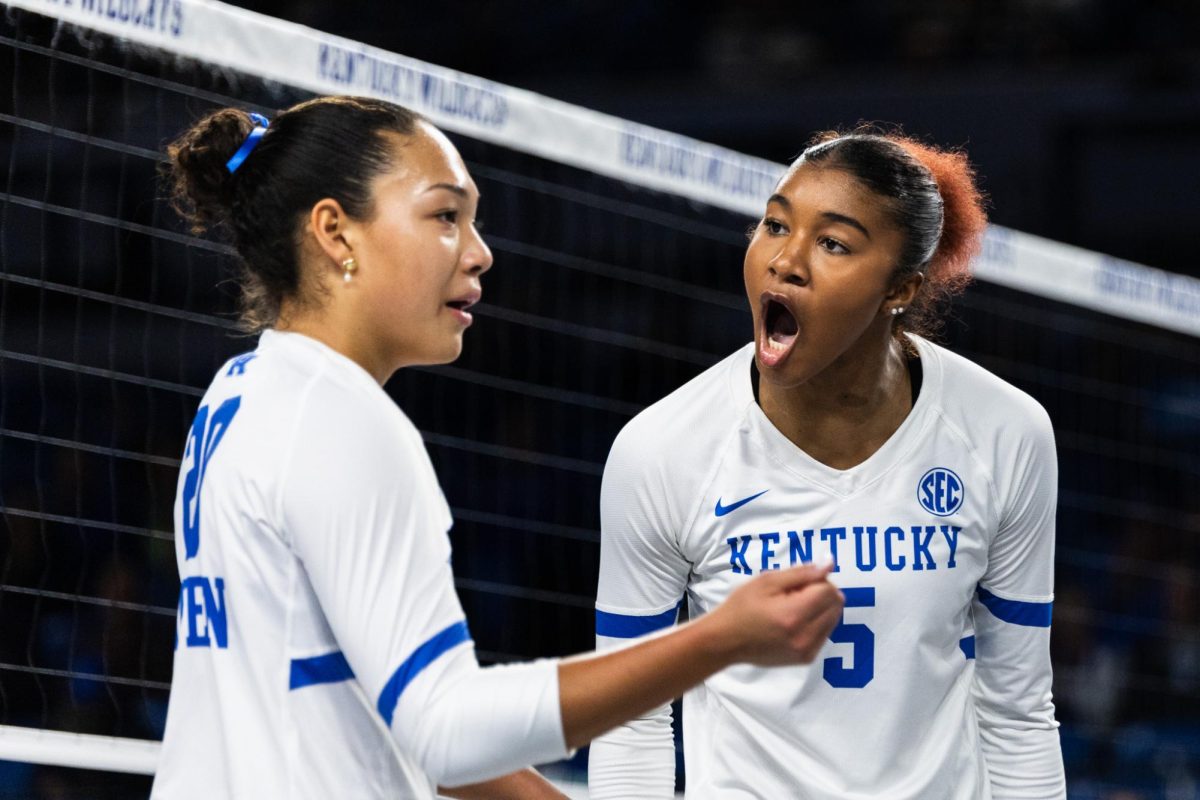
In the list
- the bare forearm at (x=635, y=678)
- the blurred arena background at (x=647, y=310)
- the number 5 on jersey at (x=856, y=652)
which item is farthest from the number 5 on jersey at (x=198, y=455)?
the blurred arena background at (x=647, y=310)

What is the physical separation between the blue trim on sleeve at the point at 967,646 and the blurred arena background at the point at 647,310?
2.48 m

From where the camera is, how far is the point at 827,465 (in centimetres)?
288

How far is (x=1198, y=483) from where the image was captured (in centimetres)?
921

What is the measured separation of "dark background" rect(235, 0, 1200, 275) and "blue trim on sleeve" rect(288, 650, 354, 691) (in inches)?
346

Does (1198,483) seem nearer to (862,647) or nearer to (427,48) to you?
(427,48)

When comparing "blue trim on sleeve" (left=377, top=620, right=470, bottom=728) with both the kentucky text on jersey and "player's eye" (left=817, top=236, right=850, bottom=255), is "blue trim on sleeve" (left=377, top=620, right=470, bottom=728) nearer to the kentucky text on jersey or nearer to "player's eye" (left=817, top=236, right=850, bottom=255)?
the kentucky text on jersey

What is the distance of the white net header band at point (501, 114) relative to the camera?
3.54 meters

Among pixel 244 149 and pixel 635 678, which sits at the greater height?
pixel 244 149

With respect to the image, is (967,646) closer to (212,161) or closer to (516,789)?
(516,789)

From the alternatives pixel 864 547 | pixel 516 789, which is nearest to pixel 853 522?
pixel 864 547

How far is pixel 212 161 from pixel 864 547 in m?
1.22

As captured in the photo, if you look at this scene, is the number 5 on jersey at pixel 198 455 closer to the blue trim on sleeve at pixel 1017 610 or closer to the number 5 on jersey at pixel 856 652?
the number 5 on jersey at pixel 856 652

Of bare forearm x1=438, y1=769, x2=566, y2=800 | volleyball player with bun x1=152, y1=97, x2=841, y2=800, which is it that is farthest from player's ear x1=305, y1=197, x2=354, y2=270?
bare forearm x1=438, y1=769, x2=566, y2=800

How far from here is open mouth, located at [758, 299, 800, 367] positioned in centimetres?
280
